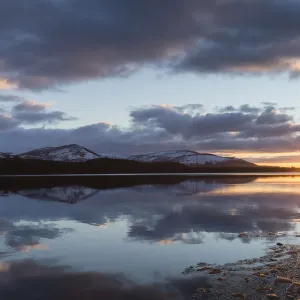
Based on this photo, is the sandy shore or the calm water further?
the calm water

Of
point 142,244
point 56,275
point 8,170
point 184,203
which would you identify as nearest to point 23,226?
point 142,244

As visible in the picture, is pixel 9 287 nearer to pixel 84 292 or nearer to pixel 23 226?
pixel 84 292

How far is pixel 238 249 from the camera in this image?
18297 mm

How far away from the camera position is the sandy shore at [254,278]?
1176 cm

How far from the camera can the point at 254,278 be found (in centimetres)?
1334

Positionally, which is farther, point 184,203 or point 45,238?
point 184,203

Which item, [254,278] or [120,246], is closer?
[254,278]

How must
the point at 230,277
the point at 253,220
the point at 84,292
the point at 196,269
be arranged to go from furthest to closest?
the point at 253,220, the point at 196,269, the point at 230,277, the point at 84,292

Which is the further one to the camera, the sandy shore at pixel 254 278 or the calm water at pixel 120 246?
the calm water at pixel 120 246

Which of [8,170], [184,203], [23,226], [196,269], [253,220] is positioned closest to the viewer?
[196,269]

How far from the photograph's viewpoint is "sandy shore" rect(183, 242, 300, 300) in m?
11.8

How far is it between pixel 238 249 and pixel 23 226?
596 inches

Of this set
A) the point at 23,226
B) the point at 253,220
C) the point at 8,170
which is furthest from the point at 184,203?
the point at 8,170

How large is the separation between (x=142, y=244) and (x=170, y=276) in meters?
5.67
